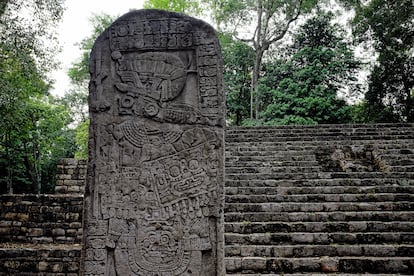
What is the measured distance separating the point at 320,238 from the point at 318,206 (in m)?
0.81

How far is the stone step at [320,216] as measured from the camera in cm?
485

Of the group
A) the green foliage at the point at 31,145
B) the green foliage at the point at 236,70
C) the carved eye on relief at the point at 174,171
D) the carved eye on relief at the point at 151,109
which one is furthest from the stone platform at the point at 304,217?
the green foliage at the point at 236,70

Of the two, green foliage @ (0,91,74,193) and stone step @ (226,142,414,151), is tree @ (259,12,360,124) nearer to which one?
stone step @ (226,142,414,151)

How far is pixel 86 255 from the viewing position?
292 cm

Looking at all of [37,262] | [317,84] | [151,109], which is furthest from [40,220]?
[317,84]

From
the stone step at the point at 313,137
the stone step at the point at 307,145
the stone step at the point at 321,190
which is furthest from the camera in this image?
the stone step at the point at 313,137

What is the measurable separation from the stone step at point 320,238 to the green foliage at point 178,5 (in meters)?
15.7

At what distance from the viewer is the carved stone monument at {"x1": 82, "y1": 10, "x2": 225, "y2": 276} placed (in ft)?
9.58

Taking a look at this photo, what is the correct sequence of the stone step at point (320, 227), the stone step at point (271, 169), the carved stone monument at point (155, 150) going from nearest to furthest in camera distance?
the carved stone monument at point (155, 150)
the stone step at point (320, 227)
the stone step at point (271, 169)

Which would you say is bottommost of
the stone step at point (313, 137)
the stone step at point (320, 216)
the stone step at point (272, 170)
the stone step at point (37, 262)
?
the stone step at point (37, 262)

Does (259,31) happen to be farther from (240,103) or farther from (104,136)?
(104,136)

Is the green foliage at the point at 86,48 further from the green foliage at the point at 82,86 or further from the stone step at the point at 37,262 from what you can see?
the stone step at the point at 37,262

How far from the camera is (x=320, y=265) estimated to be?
3945 millimetres

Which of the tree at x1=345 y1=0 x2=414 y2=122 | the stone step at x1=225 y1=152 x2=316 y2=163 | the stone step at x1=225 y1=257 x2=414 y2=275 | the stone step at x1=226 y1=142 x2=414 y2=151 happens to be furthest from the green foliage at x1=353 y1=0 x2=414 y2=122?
the stone step at x1=225 y1=257 x2=414 y2=275
